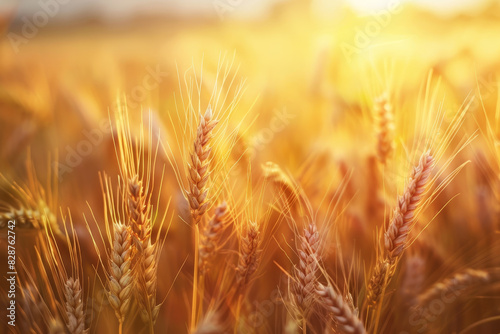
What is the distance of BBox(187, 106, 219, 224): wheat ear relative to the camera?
0.98m

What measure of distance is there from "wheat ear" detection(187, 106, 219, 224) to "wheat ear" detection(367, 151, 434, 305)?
0.47m

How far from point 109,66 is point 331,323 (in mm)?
974

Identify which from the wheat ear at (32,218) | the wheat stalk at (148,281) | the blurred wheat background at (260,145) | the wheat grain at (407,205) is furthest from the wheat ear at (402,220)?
the wheat ear at (32,218)

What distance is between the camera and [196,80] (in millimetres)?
1160

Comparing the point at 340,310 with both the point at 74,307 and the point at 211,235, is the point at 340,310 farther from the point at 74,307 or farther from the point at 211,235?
the point at 74,307

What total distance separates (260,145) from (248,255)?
315mm

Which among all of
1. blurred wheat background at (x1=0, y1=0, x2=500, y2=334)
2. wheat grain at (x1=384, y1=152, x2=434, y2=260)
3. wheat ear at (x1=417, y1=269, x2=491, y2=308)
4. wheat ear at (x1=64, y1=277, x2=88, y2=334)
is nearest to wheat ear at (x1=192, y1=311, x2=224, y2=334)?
blurred wheat background at (x1=0, y1=0, x2=500, y2=334)

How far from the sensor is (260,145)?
1165 millimetres

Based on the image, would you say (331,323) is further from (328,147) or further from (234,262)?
(328,147)

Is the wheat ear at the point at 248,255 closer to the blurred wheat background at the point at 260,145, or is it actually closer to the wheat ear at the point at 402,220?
the blurred wheat background at the point at 260,145

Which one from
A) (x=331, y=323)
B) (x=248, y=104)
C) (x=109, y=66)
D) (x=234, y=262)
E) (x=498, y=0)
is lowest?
(x=331, y=323)

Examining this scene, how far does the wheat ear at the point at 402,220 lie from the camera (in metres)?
0.96

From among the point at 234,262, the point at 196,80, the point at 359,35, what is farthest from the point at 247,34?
the point at 234,262

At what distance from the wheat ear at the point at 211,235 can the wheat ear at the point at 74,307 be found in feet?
1.06
